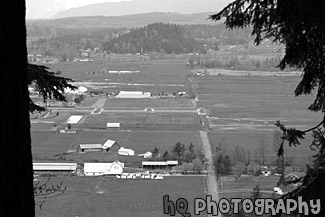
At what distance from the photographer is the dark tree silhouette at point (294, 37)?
214 cm

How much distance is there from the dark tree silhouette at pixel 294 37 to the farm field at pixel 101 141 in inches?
424

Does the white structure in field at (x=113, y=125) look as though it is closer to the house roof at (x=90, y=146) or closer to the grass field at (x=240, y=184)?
the house roof at (x=90, y=146)

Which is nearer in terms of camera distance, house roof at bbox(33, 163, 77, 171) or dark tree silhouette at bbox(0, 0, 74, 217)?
dark tree silhouette at bbox(0, 0, 74, 217)

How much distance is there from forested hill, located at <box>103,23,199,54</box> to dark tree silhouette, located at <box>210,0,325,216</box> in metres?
40.2

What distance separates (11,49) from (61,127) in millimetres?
17360

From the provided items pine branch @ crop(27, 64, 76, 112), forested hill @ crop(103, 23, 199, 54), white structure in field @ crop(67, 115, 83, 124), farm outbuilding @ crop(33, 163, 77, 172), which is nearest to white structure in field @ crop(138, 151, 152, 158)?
farm outbuilding @ crop(33, 163, 77, 172)

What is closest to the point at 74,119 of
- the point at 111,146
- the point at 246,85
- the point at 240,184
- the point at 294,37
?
the point at 111,146

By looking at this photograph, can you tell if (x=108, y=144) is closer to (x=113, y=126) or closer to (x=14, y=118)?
(x=113, y=126)

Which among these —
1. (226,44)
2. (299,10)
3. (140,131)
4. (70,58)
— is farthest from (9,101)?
(226,44)

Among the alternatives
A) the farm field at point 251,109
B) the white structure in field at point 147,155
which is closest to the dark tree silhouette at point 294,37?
the farm field at point 251,109

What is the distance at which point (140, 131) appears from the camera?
685 inches

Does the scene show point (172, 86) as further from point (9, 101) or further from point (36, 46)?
point (9, 101)

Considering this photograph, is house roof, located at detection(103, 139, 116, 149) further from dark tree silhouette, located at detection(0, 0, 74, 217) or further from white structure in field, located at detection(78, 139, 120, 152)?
dark tree silhouette, located at detection(0, 0, 74, 217)

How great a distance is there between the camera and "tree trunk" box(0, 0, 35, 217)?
0.91 metres
